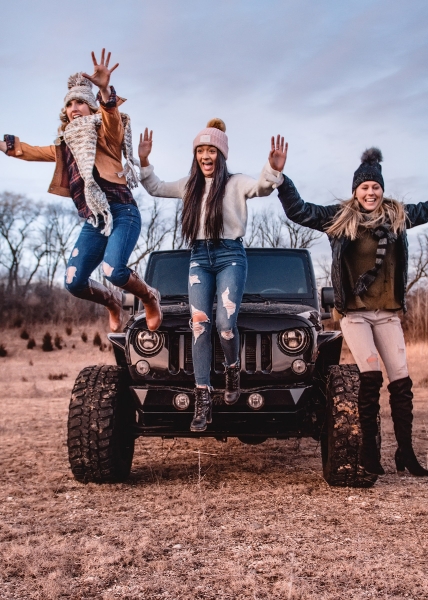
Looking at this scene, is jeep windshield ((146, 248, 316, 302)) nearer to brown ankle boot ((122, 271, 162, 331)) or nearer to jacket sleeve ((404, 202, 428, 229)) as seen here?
brown ankle boot ((122, 271, 162, 331))

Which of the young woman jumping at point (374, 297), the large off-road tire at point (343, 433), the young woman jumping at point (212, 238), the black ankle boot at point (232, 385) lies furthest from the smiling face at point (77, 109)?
the large off-road tire at point (343, 433)

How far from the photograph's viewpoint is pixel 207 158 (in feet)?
15.3

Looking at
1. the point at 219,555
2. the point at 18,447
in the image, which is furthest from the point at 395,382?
the point at 18,447

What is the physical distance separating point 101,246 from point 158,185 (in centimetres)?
66

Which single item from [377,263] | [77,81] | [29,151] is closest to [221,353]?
[377,263]

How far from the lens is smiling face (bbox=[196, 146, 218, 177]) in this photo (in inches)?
184

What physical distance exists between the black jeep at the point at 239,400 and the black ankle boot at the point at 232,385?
0.36 ft

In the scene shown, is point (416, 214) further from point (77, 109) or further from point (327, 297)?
point (77, 109)

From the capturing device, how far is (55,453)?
20.5ft

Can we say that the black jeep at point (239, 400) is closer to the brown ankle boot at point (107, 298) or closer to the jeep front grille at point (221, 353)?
the jeep front grille at point (221, 353)

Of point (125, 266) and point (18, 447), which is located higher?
point (125, 266)

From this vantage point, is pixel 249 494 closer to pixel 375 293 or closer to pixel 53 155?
pixel 375 293

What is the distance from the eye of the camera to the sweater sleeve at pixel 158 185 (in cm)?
482

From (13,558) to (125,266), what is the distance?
1.97 metres
